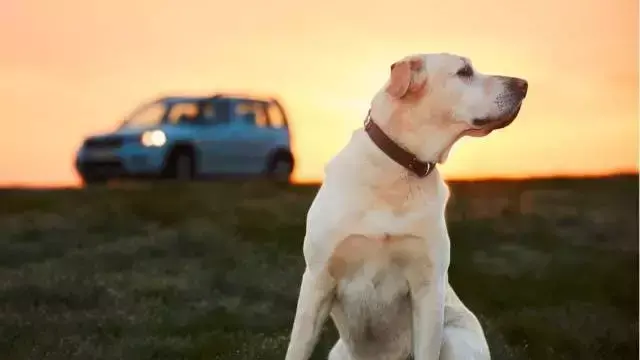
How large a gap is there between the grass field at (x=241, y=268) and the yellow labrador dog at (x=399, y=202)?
2.31ft

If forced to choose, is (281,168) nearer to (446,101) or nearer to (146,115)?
(146,115)

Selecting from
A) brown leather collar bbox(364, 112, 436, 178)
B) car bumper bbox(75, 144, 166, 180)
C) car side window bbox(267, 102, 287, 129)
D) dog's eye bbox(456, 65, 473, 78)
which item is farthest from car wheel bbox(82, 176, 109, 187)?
dog's eye bbox(456, 65, 473, 78)

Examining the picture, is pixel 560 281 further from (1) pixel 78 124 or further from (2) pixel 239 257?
(1) pixel 78 124

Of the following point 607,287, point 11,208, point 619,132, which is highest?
point 619,132

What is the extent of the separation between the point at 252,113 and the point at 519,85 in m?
1.89

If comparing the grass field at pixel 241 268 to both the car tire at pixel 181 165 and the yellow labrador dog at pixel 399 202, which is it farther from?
the yellow labrador dog at pixel 399 202

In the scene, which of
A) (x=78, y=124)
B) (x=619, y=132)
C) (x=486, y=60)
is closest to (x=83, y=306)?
(x=78, y=124)

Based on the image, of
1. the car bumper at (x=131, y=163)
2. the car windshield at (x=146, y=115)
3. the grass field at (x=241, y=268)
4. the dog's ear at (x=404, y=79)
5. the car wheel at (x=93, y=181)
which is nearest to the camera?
the dog's ear at (x=404, y=79)

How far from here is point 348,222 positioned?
168cm

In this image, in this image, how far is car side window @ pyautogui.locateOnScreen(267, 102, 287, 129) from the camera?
121 inches

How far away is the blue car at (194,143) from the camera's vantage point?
319 centimetres

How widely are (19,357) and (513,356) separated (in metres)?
1.35

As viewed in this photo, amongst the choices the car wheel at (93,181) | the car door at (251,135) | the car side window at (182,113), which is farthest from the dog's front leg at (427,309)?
the car wheel at (93,181)

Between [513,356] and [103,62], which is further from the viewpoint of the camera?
[103,62]
